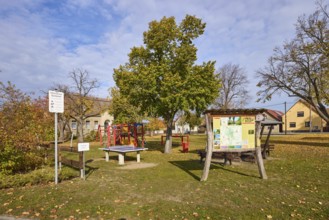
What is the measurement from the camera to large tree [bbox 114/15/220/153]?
1441cm

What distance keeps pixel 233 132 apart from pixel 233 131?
4cm

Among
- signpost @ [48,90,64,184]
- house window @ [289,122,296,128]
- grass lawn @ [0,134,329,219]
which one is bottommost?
grass lawn @ [0,134,329,219]

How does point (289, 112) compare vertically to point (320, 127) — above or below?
above

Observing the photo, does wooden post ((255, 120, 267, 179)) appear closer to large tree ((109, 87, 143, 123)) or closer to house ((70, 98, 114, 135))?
large tree ((109, 87, 143, 123))

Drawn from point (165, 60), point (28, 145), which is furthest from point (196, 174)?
point (165, 60)

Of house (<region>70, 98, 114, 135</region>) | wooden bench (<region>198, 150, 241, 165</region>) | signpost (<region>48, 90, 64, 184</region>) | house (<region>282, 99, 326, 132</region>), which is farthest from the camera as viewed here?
house (<region>282, 99, 326, 132</region>)

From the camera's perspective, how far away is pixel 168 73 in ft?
47.9

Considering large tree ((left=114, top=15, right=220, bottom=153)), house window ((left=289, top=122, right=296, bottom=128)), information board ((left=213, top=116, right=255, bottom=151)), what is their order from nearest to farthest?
1. information board ((left=213, top=116, right=255, bottom=151))
2. large tree ((left=114, top=15, right=220, bottom=153))
3. house window ((left=289, top=122, right=296, bottom=128))

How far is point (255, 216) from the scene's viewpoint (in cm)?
466

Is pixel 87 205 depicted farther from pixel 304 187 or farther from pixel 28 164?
pixel 304 187

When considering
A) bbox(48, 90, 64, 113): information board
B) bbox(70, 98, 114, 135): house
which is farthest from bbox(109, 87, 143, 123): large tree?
bbox(48, 90, 64, 113): information board

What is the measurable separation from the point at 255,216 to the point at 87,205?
12.1 feet

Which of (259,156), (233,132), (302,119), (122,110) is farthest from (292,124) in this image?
(233,132)

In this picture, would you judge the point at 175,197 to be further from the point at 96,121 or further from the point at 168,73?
the point at 96,121
